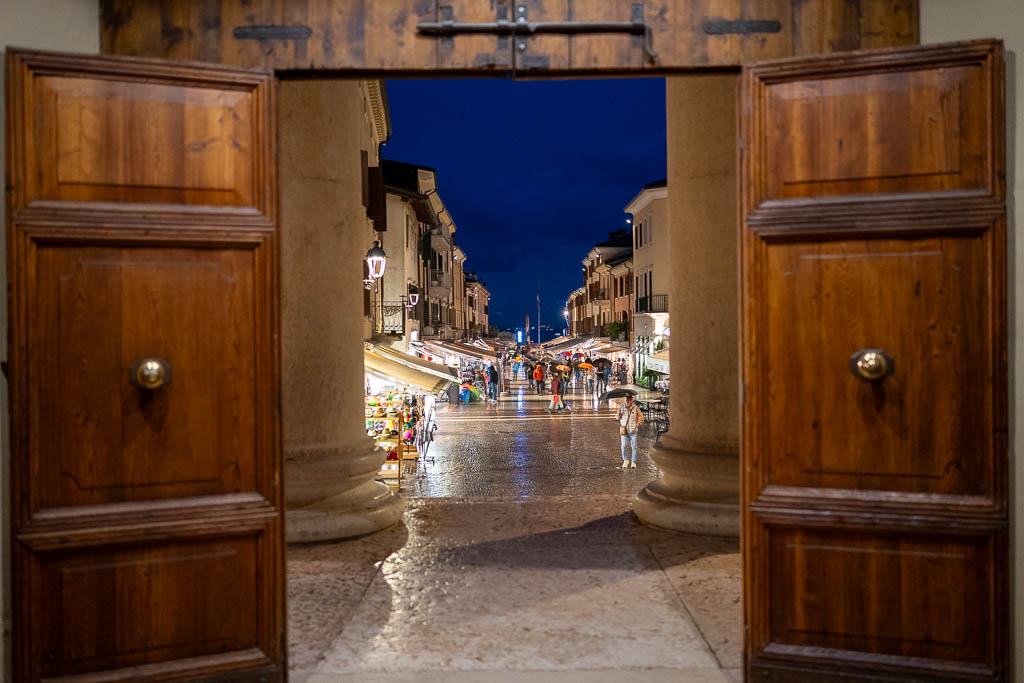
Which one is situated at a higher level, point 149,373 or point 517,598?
point 149,373

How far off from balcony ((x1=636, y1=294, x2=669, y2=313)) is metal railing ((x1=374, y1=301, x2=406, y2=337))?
59.1ft

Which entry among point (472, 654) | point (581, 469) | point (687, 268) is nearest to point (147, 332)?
point (472, 654)

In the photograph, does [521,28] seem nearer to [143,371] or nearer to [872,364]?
[872,364]

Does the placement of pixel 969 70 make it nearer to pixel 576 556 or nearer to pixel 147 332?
pixel 147 332

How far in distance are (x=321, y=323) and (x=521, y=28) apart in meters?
4.29

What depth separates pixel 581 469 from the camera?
44.8 ft

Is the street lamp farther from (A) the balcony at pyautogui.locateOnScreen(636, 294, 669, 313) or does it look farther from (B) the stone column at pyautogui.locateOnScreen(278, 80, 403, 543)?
(A) the balcony at pyautogui.locateOnScreen(636, 294, 669, 313)

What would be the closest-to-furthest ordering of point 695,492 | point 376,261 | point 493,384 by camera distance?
point 695,492 → point 376,261 → point 493,384

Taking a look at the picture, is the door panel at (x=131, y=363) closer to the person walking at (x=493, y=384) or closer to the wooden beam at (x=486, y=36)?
the wooden beam at (x=486, y=36)

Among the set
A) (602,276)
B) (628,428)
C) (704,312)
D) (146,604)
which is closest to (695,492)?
(704,312)

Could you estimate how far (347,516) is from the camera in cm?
768

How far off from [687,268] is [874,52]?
14.2ft

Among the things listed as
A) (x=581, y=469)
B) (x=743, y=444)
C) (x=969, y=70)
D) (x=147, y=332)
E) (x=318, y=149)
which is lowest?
(x=581, y=469)

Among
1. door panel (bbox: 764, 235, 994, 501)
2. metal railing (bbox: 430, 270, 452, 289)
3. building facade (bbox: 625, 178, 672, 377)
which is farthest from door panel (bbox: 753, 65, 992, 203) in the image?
metal railing (bbox: 430, 270, 452, 289)
